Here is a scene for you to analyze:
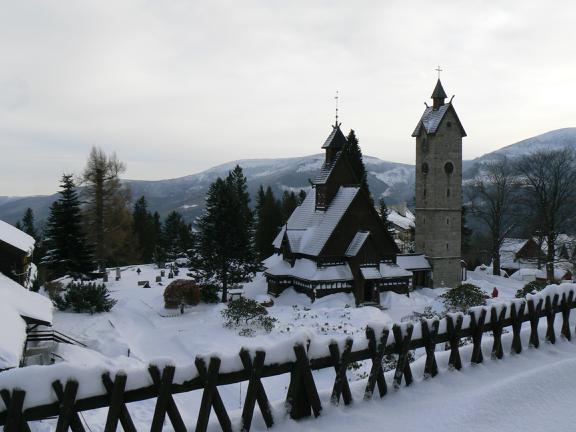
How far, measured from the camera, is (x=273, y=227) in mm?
54719

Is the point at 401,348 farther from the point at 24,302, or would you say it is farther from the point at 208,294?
the point at 208,294

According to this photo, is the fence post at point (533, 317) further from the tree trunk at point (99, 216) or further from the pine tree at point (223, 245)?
the tree trunk at point (99, 216)

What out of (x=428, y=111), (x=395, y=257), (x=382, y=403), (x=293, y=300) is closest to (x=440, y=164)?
(x=428, y=111)

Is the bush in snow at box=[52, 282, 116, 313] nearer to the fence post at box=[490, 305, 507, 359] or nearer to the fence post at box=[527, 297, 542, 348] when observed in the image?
the fence post at box=[490, 305, 507, 359]

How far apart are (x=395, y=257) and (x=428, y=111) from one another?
540 inches

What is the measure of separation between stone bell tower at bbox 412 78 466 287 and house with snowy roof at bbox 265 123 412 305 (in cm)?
604

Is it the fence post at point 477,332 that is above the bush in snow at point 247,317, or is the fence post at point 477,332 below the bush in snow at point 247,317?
above

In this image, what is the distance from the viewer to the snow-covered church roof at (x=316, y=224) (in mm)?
32719

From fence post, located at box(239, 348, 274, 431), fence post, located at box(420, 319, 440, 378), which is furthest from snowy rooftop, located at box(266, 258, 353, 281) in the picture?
fence post, located at box(239, 348, 274, 431)

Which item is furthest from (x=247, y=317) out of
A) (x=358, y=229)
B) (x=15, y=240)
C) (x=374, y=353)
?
(x=374, y=353)

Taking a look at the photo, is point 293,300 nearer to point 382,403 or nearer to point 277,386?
point 277,386

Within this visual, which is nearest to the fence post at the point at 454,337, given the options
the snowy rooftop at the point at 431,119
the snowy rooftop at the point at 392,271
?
the snowy rooftop at the point at 392,271

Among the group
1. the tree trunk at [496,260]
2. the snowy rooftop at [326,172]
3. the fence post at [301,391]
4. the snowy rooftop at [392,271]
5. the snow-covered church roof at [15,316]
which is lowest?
the tree trunk at [496,260]

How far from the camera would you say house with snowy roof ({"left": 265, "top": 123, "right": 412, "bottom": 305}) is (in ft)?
106
